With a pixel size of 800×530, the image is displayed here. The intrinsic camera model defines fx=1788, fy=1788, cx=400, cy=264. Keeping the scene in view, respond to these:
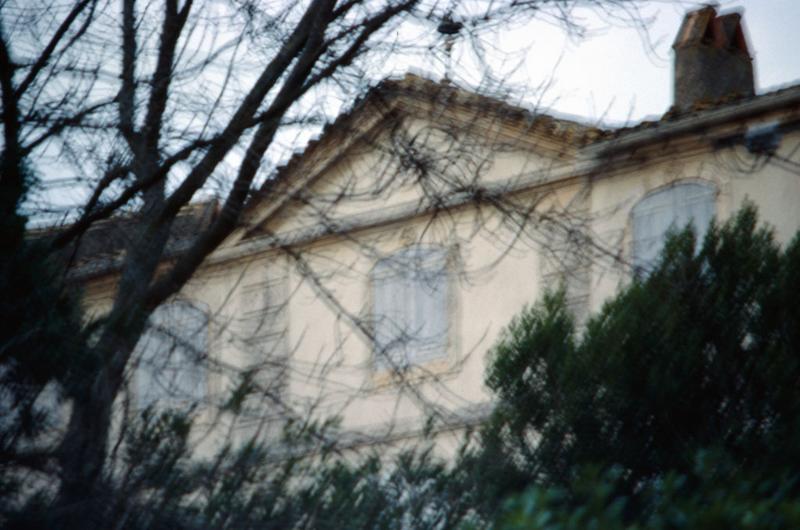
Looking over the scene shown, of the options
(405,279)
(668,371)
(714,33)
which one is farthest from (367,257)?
(714,33)

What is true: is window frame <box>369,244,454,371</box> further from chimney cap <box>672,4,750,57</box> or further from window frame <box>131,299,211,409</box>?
chimney cap <box>672,4,750,57</box>

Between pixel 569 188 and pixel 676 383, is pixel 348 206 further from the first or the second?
pixel 569 188

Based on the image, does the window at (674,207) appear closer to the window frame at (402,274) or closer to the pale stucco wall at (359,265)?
the pale stucco wall at (359,265)

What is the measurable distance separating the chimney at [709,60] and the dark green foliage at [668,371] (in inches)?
218

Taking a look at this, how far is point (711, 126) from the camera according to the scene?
16.4m

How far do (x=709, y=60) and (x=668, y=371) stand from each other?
297 inches

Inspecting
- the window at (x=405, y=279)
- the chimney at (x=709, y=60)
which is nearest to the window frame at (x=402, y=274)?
the window at (x=405, y=279)

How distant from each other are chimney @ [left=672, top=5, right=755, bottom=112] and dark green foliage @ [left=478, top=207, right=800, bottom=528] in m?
5.55

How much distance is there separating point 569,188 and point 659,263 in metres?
2.16

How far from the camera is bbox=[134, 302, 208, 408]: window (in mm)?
7617

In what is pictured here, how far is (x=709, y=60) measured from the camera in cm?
1944

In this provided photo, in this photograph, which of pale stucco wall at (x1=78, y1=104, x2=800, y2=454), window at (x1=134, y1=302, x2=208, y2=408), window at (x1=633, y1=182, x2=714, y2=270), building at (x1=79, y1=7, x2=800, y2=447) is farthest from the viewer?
window at (x1=633, y1=182, x2=714, y2=270)

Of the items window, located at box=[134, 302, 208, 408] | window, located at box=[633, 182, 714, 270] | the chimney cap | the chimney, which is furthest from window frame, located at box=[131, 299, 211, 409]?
the chimney cap

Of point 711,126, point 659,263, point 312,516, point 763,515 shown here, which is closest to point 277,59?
point 312,516
